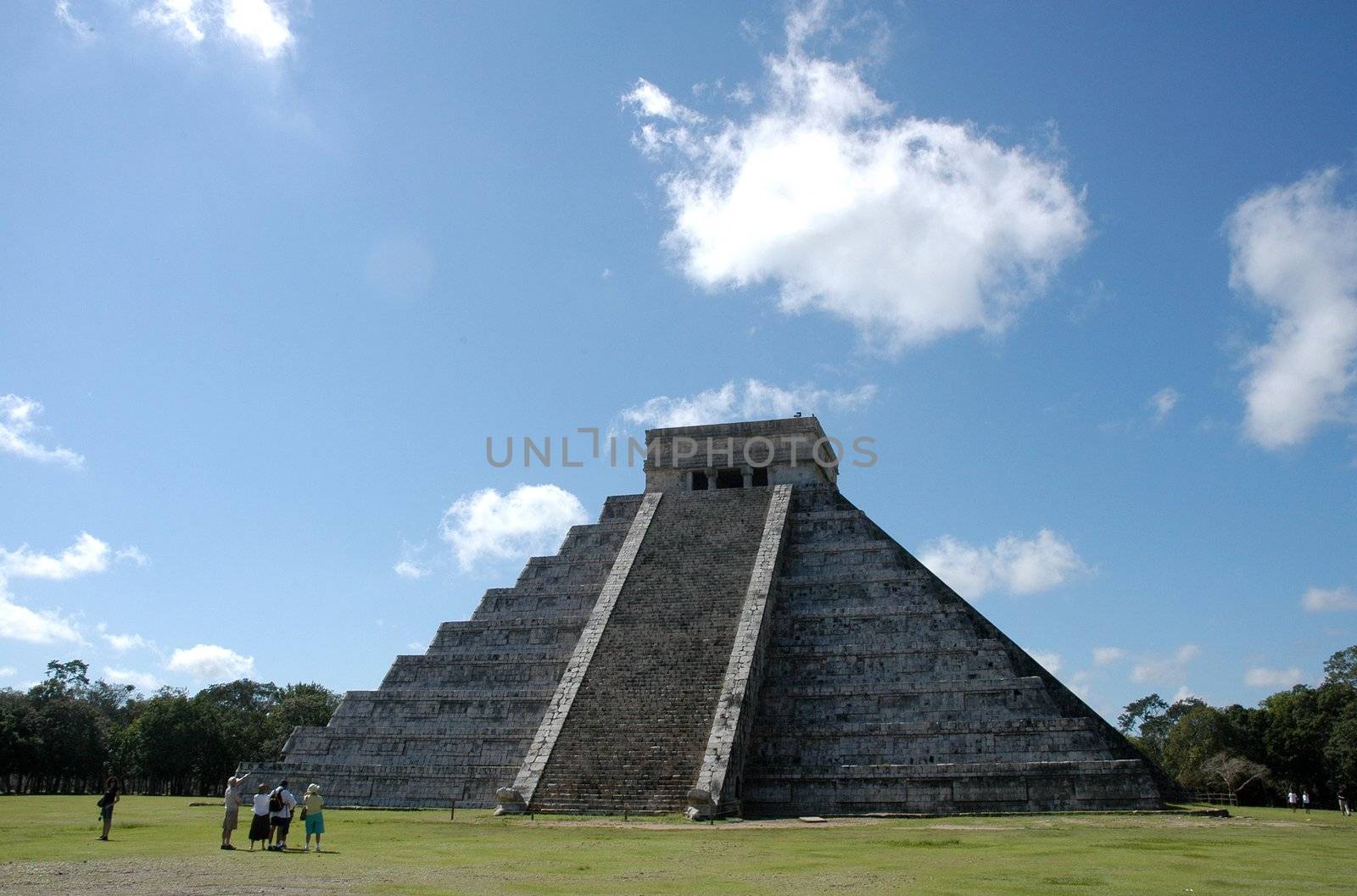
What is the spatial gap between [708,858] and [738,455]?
18481 mm

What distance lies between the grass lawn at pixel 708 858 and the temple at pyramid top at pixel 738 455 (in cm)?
1306

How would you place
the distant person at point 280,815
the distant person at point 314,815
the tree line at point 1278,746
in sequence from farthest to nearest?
the tree line at point 1278,746 < the distant person at point 280,815 < the distant person at point 314,815

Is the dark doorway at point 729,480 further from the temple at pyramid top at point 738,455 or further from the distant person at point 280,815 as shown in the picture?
the distant person at point 280,815

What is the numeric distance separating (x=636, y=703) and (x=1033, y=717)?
24.4ft

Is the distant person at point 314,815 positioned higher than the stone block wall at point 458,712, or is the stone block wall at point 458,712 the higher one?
the stone block wall at point 458,712

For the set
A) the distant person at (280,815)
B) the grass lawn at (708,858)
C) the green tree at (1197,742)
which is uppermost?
the green tree at (1197,742)

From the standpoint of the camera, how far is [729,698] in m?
18.8

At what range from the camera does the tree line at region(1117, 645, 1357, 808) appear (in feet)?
117

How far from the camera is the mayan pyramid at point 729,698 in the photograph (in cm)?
1756

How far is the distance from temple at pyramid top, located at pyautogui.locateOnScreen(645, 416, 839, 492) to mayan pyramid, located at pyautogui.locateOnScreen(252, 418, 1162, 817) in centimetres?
170

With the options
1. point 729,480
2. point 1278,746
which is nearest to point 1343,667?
point 1278,746

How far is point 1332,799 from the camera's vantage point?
125 ft

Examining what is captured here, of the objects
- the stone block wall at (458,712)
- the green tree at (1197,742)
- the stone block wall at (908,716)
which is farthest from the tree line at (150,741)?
the green tree at (1197,742)

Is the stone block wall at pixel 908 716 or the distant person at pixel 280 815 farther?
the stone block wall at pixel 908 716
